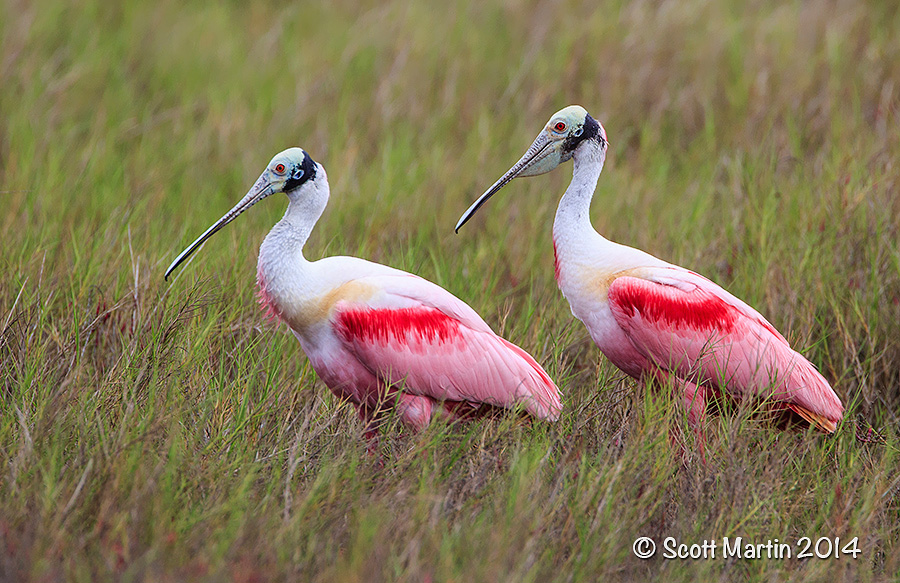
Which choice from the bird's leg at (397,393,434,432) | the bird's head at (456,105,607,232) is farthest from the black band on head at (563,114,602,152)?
the bird's leg at (397,393,434,432)

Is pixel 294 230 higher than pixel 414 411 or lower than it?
higher

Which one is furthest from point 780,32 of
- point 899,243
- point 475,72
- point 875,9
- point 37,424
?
point 37,424

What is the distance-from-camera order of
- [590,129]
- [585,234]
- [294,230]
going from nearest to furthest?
[294,230] < [585,234] < [590,129]

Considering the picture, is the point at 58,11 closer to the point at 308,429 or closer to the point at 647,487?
the point at 308,429

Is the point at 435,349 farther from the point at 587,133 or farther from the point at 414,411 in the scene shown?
the point at 587,133

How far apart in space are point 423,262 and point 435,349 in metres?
1.42

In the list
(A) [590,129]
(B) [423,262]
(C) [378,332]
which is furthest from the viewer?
(B) [423,262]

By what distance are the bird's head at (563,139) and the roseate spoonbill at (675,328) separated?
23 centimetres

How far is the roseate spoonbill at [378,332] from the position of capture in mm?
3910

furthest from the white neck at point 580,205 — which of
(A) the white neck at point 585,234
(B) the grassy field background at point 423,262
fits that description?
(B) the grassy field background at point 423,262

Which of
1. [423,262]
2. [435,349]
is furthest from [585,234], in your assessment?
[423,262]

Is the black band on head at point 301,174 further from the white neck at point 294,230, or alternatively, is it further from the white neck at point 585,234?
the white neck at point 585,234

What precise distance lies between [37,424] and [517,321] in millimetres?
2251

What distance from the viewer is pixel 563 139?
14.5ft
